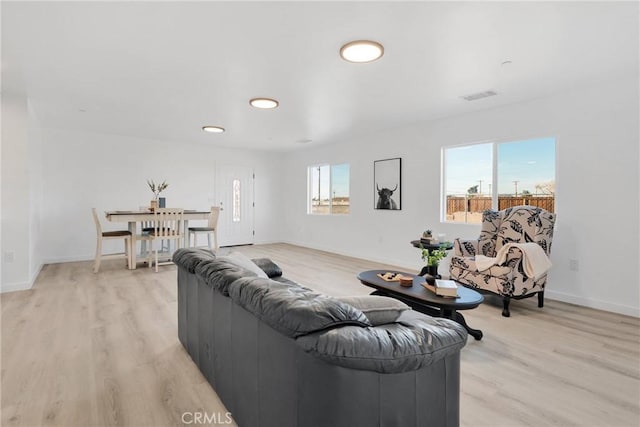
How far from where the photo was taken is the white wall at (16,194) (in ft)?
12.8

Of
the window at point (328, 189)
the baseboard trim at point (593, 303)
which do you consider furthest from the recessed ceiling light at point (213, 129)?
the baseboard trim at point (593, 303)

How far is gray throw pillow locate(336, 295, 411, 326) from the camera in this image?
54.0 inches

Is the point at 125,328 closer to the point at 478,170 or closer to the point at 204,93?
the point at 204,93

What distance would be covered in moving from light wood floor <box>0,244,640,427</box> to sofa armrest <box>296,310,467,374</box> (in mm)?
206

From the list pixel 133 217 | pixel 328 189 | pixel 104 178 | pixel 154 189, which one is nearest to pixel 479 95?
pixel 328 189

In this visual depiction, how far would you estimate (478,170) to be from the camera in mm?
4594

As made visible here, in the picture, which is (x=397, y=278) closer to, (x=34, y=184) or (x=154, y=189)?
(x=154, y=189)

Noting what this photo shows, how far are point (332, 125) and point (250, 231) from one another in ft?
12.9

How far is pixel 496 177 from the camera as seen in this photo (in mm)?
4367

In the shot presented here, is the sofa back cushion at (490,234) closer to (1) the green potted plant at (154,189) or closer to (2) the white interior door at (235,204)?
(1) the green potted plant at (154,189)

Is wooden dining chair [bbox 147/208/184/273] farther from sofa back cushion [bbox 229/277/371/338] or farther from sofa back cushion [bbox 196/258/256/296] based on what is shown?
sofa back cushion [bbox 229/277/371/338]

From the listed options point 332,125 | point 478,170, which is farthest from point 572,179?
point 332,125

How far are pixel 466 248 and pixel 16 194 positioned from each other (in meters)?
5.49

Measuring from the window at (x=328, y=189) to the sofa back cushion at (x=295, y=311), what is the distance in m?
5.49
